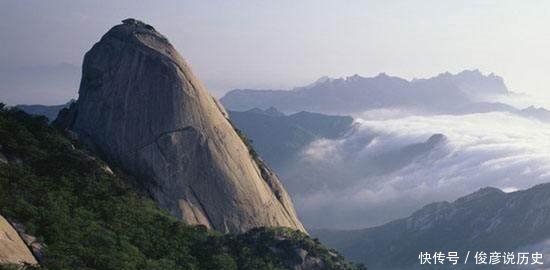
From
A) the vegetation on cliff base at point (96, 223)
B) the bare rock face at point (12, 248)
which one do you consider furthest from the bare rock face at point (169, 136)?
the bare rock face at point (12, 248)

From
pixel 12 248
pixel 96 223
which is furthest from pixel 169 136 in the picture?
pixel 12 248

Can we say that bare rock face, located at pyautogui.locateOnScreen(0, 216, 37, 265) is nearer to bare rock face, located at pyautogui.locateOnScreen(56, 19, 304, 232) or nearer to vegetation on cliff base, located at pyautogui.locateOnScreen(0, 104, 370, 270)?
vegetation on cliff base, located at pyautogui.locateOnScreen(0, 104, 370, 270)

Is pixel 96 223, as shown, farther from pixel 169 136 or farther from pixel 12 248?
pixel 169 136

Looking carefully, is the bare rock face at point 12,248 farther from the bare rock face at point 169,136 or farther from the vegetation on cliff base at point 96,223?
the bare rock face at point 169,136

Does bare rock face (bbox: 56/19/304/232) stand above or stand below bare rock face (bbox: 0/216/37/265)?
above

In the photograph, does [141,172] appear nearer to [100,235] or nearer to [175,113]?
[175,113]

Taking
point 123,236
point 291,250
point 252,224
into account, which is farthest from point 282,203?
point 123,236

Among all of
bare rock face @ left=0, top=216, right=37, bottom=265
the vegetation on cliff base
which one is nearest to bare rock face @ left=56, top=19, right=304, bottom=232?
the vegetation on cliff base
